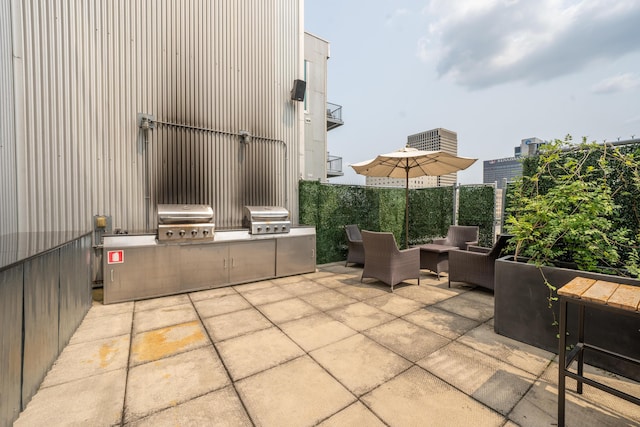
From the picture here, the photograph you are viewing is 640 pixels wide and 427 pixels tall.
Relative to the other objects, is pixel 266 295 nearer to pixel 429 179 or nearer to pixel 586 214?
pixel 586 214

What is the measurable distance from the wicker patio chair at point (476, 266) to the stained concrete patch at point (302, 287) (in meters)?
2.33

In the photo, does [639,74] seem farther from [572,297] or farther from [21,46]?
[21,46]

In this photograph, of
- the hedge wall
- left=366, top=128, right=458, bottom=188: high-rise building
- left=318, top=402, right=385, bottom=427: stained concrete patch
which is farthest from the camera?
left=366, top=128, right=458, bottom=188: high-rise building

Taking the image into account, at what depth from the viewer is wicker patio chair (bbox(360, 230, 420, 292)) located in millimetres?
4246

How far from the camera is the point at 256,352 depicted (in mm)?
2432

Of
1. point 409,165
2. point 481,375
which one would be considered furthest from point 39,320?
point 409,165

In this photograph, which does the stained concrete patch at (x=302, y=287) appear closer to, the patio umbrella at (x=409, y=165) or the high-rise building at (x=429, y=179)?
the patio umbrella at (x=409, y=165)

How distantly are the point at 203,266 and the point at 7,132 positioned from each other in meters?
3.11

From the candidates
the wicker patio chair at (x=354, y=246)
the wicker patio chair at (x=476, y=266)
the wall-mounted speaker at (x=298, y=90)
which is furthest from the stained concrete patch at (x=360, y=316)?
the wall-mounted speaker at (x=298, y=90)

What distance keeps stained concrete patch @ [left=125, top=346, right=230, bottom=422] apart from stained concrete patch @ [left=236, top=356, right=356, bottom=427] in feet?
0.95

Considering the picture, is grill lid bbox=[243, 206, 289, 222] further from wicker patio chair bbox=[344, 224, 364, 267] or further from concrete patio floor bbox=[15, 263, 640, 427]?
concrete patio floor bbox=[15, 263, 640, 427]

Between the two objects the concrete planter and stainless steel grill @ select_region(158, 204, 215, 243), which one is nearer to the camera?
the concrete planter

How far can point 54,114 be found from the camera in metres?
3.91

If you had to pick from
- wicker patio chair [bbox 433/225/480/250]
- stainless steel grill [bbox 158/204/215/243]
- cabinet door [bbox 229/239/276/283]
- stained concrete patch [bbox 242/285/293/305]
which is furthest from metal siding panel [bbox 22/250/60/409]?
wicker patio chair [bbox 433/225/480/250]
